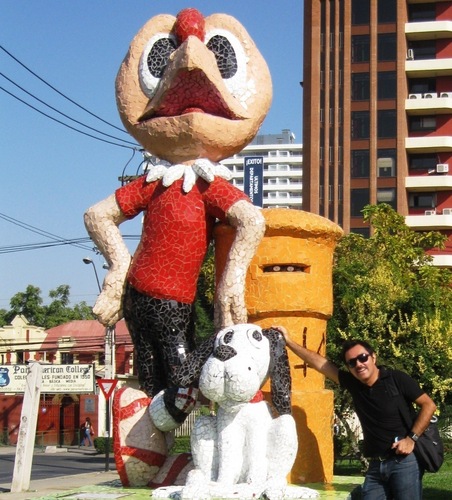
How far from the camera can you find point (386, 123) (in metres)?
35.8

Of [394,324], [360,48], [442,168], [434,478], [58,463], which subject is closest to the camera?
[434,478]

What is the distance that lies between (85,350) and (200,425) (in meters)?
28.3

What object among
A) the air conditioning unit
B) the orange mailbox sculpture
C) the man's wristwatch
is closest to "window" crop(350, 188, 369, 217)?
the air conditioning unit

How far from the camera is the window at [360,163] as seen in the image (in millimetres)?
36003

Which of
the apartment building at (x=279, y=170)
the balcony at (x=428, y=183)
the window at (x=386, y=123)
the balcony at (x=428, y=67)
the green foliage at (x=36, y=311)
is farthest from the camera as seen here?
the apartment building at (x=279, y=170)

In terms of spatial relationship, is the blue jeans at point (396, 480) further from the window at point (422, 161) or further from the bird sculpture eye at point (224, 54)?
the window at point (422, 161)

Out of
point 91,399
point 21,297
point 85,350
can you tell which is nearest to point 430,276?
point 91,399

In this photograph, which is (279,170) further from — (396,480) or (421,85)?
(396,480)

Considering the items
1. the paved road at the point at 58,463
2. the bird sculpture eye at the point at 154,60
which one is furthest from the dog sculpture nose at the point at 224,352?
the paved road at the point at 58,463

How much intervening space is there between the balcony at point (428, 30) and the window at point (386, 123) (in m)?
3.00

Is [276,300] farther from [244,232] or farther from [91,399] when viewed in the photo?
[91,399]

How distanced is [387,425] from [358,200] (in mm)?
31524

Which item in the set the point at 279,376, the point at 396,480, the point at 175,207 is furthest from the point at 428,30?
the point at 396,480

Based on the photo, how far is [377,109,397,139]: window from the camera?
35625 millimetres
